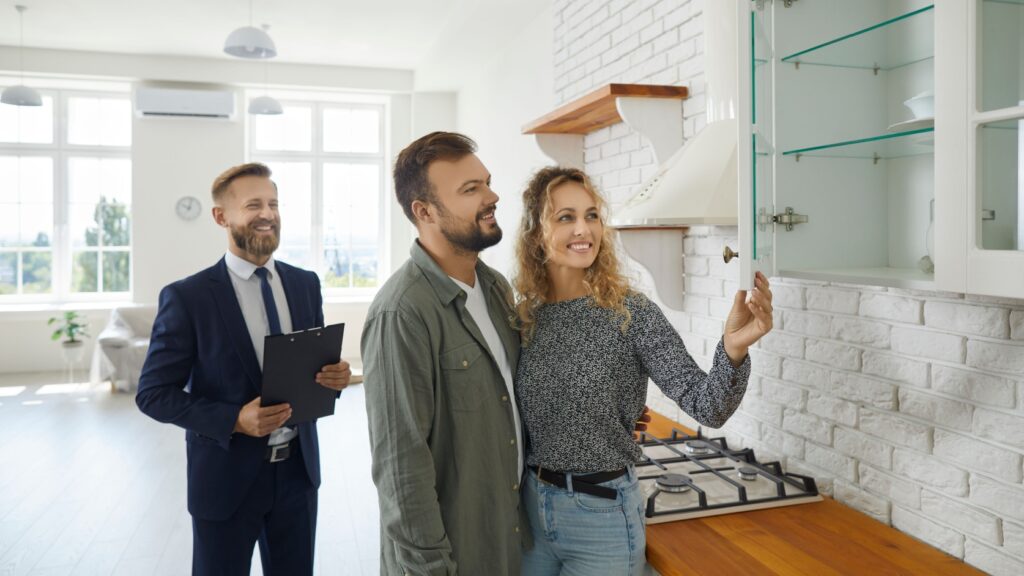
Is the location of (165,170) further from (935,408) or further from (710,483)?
(935,408)

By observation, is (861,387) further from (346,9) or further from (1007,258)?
(346,9)

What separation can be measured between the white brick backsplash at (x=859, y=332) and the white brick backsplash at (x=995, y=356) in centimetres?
24

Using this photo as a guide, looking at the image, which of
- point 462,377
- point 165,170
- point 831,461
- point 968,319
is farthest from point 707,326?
point 165,170

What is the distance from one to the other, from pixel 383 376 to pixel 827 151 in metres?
1.14

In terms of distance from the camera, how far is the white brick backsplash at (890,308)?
164cm

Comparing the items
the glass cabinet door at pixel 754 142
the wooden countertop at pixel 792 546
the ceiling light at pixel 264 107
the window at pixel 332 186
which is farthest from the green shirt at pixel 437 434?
the window at pixel 332 186

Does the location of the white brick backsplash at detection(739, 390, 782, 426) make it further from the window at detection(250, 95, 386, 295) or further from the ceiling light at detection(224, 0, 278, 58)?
the window at detection(250, 95, 386, 295)

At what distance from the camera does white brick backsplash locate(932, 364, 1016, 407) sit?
1409 mm

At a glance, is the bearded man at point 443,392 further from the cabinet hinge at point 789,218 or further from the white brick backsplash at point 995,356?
the white brick backsplash at point 995,356

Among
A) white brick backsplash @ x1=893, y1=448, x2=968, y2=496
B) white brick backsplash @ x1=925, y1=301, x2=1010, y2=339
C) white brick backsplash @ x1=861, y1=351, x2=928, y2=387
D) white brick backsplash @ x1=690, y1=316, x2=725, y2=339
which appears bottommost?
white brick backsplash @ x1=893, y1=448, x2=968, y2=496

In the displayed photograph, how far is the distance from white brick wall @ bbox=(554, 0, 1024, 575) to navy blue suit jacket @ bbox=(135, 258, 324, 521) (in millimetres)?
1504

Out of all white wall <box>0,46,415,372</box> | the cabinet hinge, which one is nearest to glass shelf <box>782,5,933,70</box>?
the cabinet hinge

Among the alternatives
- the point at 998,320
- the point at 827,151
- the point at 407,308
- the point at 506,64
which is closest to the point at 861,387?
the point at 998,320

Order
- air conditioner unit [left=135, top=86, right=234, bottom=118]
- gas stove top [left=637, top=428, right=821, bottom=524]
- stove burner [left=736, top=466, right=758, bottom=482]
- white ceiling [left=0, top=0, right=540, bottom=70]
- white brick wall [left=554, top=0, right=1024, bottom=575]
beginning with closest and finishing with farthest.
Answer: white brick wall [left=554, top=0, right=1024, bottom=575]
gas stove top [left=637, top=428, right=821, bottom=524]
stove burner [left=736, top=466, right=758, bottom=482]
white ceiling [left=0, top=0, right=540, bottom=70]
air conditioner unit [left=135, top=86, right=234, bottom=118]
